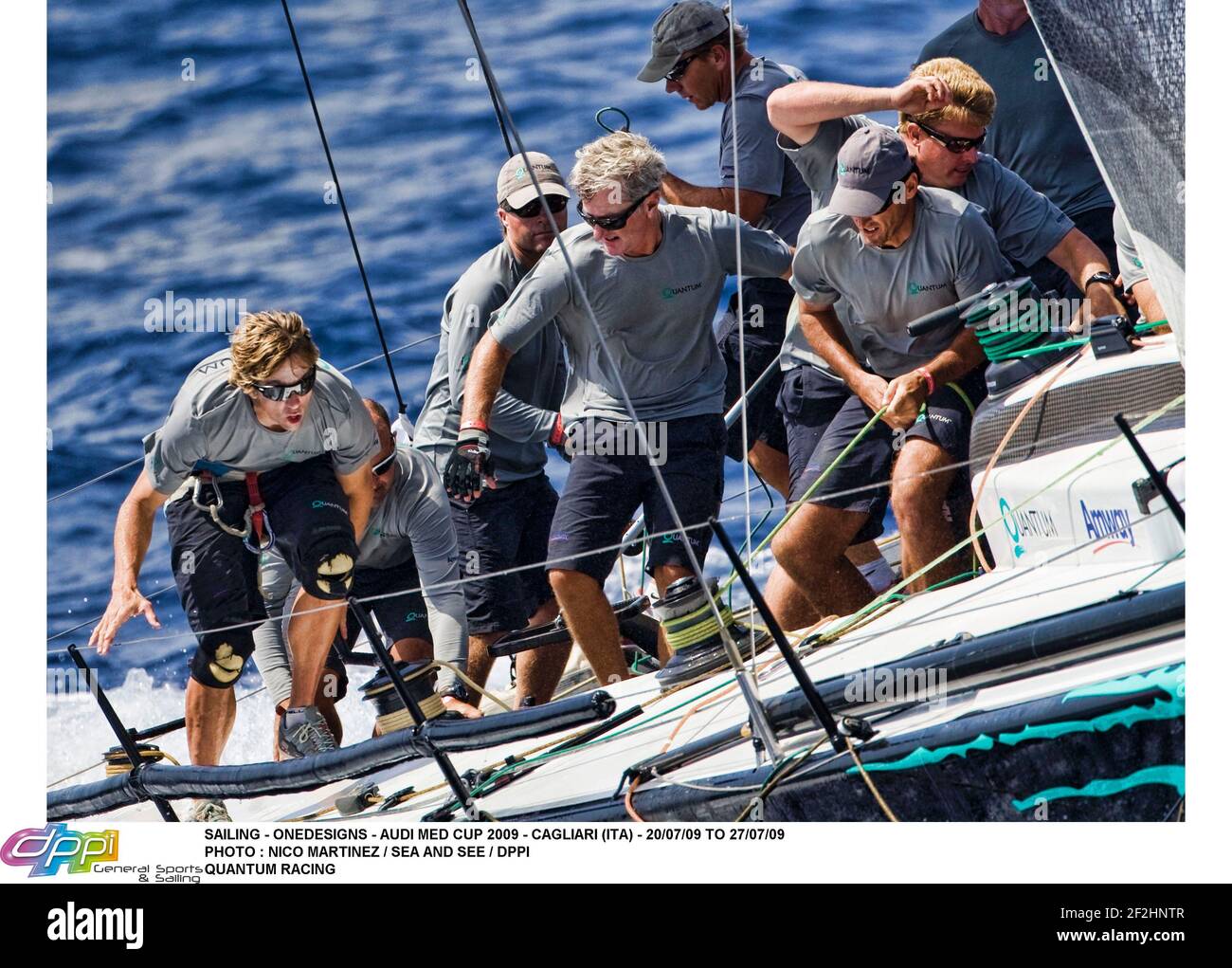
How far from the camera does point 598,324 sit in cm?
340

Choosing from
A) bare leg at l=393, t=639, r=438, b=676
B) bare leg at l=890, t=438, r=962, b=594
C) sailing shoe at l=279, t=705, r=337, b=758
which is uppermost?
bare leg at l=890, t=438, r=962, b=594

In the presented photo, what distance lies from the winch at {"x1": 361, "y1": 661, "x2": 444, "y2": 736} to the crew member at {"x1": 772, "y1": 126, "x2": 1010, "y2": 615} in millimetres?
733

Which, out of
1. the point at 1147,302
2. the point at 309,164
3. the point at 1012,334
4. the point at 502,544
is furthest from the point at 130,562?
the point at 309,164

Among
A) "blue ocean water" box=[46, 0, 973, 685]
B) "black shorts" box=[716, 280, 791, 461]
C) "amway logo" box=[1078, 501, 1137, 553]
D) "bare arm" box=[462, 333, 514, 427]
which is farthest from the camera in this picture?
"blue ocean water" box=[46, 0, 973, 685]

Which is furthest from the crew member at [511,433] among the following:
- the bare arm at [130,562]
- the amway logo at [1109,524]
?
the amway logo at [1109,524]

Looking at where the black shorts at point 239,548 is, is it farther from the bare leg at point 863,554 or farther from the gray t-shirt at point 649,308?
the bare leg at point 863,554

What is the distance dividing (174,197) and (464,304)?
2345mm

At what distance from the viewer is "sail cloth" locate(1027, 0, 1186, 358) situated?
3.06m

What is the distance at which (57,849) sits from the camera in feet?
10.4

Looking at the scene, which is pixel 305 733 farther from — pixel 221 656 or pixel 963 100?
pixel 963 100

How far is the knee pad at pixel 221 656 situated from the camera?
11.5ft

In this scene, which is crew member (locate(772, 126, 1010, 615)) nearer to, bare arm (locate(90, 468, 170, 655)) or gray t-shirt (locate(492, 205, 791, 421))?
gray t-shirt (locate(492, 205, 791, 421))

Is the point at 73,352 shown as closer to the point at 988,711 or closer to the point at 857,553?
the point at 857,553

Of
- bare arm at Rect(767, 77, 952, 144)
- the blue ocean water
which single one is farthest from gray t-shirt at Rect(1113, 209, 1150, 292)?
the blue ocean water
